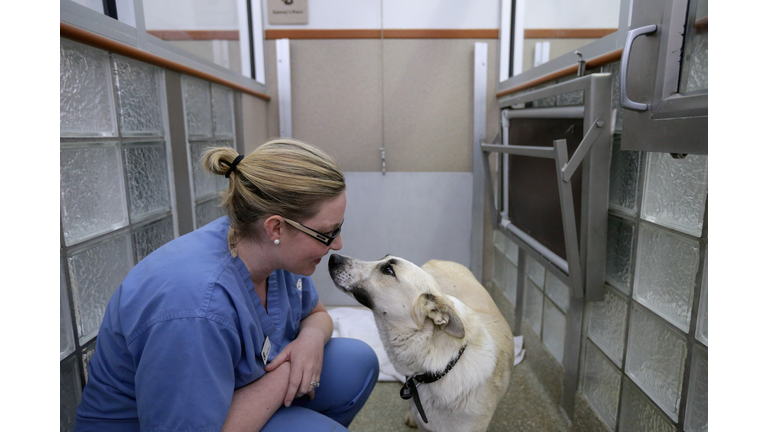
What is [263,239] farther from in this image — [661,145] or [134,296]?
[661,145]

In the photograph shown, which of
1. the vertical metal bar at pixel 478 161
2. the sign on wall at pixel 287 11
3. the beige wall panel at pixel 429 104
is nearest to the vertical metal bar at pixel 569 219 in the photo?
the vertical metal bar at pixel 478 161

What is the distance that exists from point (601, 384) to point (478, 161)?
61.2 inches

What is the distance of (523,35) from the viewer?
7.95 ft

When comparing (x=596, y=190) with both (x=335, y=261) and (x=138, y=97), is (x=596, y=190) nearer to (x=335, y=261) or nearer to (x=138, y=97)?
(x=335, y=261)

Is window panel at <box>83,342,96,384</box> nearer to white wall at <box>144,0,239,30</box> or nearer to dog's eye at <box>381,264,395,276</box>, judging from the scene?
dog's eye at <box>381,264,395,276</box>

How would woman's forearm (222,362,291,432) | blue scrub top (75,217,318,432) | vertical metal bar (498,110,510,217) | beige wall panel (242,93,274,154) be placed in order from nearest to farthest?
blue scrub top (75,217,318,432) → woman's forearm (222,362,291,432) → vertical metal bar (498,110,510,217) → beige wall panel (242,93,274,154)

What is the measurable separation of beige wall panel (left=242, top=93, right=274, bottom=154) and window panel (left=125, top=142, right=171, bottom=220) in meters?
0.79

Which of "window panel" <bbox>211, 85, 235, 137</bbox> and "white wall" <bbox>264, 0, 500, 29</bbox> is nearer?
"window panel" <bbox>211, 85, 235, 137</bbox>

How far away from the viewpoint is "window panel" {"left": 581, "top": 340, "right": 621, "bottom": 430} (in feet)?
4.52

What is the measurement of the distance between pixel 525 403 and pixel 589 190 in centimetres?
100

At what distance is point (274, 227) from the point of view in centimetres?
93

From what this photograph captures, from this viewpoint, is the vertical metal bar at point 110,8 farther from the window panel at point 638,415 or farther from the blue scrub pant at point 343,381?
the window panel at point 638,415

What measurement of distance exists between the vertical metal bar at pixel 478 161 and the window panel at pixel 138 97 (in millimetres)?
1810

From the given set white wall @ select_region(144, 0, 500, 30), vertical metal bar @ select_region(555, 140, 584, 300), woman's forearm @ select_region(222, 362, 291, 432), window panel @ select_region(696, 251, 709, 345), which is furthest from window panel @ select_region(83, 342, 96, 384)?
white wall @ select_region(144, 0, 500, 30)
